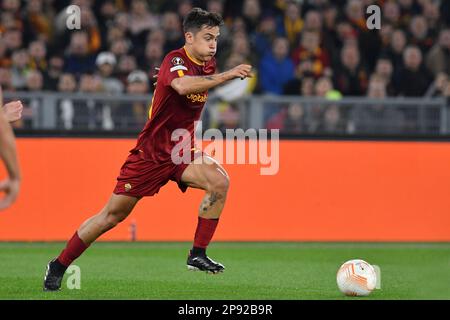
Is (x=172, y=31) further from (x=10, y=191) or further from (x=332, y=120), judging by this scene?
(x=10, y=191)

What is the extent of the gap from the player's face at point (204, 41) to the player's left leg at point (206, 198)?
0.90 metres

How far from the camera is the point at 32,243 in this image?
44.7ft

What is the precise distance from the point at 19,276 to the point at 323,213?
5223 millimetres

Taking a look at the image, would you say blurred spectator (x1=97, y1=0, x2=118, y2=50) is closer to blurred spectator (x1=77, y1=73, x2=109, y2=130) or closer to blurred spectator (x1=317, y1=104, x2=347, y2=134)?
blurred spectator (x1=77, y1=73, x2=109, y2=130)

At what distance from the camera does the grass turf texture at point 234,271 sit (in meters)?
8.88

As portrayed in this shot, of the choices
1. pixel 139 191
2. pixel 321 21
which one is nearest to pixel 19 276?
pixel 139 191

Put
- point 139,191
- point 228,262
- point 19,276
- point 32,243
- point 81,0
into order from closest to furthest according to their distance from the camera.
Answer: point 139,191
point 19,276
point 228,262
point 32,243
point 81,0

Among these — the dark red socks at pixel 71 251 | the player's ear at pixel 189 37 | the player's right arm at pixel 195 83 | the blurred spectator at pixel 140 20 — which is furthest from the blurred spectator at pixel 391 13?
the dark red socks at pixel 71 251

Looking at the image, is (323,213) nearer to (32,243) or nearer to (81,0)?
(32,243)

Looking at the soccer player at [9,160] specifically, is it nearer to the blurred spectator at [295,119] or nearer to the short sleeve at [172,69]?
the short sleeve at [172,69]

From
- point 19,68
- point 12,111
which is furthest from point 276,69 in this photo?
point 12,111

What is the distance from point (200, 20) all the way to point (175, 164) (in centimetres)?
125

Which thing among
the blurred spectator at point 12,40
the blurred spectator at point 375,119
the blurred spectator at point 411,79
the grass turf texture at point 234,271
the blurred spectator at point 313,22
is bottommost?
the grass turf texture at point 234,271

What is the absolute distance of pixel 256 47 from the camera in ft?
52.9
